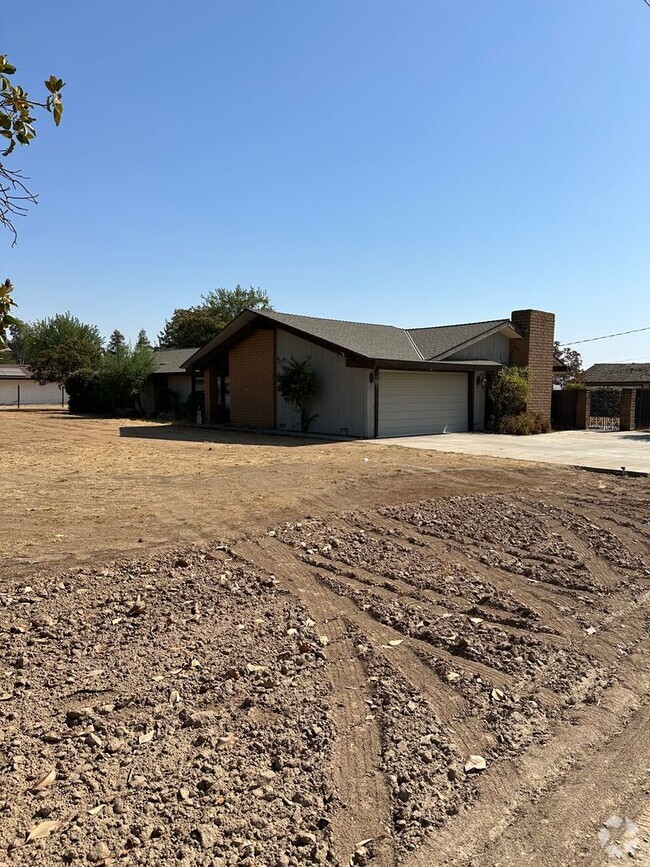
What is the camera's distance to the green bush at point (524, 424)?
72.3ft

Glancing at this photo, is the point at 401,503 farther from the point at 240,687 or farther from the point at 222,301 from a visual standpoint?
the point at 222,301

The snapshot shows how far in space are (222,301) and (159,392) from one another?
29206 mm

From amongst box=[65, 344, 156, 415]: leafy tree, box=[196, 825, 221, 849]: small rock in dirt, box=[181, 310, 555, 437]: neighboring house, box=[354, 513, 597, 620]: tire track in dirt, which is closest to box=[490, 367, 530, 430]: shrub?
box=[181, 310, 555, 437]: neighboring house

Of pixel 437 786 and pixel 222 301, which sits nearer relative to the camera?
pixel 437 786

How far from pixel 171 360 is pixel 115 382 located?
3897 millimetres

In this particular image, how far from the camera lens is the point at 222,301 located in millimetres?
61375

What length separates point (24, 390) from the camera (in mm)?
52750

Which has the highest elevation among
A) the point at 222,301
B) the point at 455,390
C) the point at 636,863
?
the point at 222,301

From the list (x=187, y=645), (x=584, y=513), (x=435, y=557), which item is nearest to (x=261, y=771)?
(x=187, y=645)

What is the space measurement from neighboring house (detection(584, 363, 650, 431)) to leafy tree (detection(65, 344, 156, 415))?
2158cm

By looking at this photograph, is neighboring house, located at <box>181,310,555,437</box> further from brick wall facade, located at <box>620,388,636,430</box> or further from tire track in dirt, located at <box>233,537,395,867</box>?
tire track in dirt, located at <box>233,537,395,867</box>

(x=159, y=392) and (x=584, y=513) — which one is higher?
(x=159, y=392)

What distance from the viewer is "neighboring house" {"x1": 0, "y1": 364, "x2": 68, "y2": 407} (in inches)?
2029

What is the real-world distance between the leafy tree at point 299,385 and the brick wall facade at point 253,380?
1439 mm
